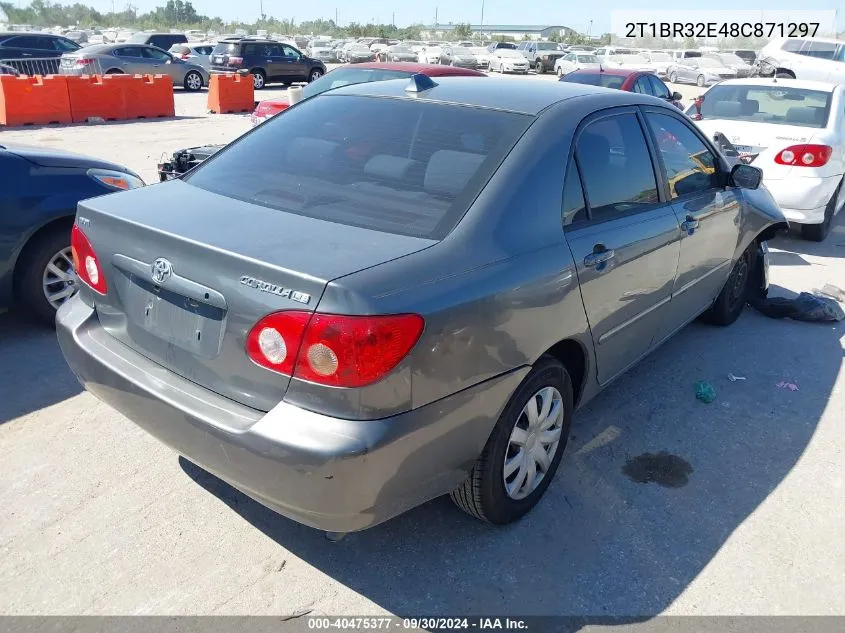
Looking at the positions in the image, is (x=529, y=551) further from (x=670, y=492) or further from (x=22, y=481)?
(x=22, y=481)

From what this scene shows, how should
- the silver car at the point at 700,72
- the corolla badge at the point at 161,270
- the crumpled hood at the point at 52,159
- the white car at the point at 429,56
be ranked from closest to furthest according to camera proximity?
the corolla badge at the point at 161,270, the crumpled hood at the point at 52,159, the silver car at the point at 700,72, the white car at the point at 429,56

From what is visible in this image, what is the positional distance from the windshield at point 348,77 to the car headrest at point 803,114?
4223 mm

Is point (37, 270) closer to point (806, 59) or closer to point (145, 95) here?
point (145, 95)

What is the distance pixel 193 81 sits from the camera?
23844 mm

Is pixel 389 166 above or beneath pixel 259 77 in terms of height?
above

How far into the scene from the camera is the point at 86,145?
1244 cm

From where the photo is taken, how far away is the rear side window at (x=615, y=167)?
10.6ft

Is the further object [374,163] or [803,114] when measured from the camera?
[803,114]

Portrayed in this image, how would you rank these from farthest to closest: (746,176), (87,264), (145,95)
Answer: (145,95)
(746,176)
(87,264)

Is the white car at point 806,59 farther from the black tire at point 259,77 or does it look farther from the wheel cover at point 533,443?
the wheel cover at point 533,443

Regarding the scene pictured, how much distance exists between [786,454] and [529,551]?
1.67 meters

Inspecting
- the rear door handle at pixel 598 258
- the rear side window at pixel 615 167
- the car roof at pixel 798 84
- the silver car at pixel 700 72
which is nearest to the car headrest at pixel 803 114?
the car roof at pixel 798 84

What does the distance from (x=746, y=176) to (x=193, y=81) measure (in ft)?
74.2

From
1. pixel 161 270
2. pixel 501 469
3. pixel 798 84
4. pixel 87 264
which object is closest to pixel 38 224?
pixel 87 264
